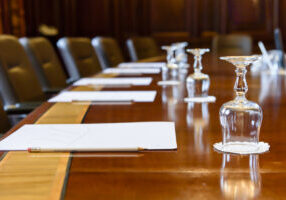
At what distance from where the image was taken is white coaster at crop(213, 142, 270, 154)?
0.85 m

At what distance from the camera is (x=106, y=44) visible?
410 cm

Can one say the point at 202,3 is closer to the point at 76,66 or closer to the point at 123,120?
the point at 76,66

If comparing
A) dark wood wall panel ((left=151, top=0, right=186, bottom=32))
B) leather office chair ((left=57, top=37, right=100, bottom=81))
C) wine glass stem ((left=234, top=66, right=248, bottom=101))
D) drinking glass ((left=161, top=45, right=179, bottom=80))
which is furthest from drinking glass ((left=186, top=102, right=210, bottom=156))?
dark wood wall panel ((left=151, top=0, right=186, bottom=32))

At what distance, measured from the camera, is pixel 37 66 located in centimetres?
288

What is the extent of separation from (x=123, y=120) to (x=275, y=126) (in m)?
0.37

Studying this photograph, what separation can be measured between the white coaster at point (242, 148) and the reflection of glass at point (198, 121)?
28 mm

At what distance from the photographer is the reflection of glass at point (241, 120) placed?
88 centimetres

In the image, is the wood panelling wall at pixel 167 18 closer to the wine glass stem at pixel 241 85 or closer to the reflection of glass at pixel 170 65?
the reflection of glass at pixel 170 65

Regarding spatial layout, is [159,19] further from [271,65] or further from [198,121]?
[198,121]

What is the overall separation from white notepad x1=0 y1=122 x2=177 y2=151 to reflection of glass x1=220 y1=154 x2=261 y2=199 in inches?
5.6

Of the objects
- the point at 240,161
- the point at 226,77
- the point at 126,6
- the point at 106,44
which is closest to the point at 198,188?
the point at 240,161

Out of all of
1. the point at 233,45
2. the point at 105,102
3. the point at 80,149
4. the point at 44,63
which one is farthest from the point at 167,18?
the point at 80,149

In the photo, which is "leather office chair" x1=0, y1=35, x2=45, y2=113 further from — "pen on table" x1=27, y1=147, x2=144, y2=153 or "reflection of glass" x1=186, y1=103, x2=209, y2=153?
"pen on table" x1=27, y1=147, x2=144, y2=153

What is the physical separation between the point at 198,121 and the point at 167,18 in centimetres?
546
